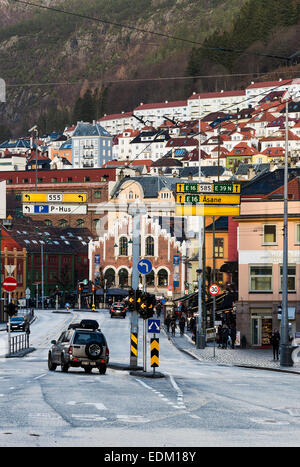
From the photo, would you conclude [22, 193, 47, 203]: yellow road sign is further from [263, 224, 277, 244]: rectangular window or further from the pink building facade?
[263, 224, 277, 244]: rectangular window

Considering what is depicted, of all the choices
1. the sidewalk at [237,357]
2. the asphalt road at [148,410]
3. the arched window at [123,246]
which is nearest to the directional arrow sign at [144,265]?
the asphalt road at [148,410]

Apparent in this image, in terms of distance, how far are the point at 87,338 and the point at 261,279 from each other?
92.9 feet

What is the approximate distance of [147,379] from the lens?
34.5 metres

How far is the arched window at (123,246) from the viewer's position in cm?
14150

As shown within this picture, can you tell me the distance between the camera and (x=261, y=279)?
64.4m

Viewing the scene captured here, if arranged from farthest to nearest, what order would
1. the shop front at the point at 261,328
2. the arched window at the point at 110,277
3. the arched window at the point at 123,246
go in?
the arched window at the point at 123,246, the arched window at the point at 110,277, the shop front at the point at 261,328

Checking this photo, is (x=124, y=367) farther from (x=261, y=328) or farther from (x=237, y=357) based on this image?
(x=261, y=328)

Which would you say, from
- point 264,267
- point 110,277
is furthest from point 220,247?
point 110,277

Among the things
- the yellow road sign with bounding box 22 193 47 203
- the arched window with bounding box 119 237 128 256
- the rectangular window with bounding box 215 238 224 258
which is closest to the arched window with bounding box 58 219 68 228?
the arched window with bounding box 119 237 128 256

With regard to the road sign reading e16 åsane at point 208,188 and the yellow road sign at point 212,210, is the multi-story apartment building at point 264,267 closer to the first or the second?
the yellow road sign at point 212,210

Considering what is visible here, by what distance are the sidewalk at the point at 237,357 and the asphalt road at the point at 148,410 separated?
7749 millimetres

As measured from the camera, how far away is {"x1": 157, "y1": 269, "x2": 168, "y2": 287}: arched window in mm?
139375


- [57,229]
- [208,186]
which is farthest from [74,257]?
[208,186]
